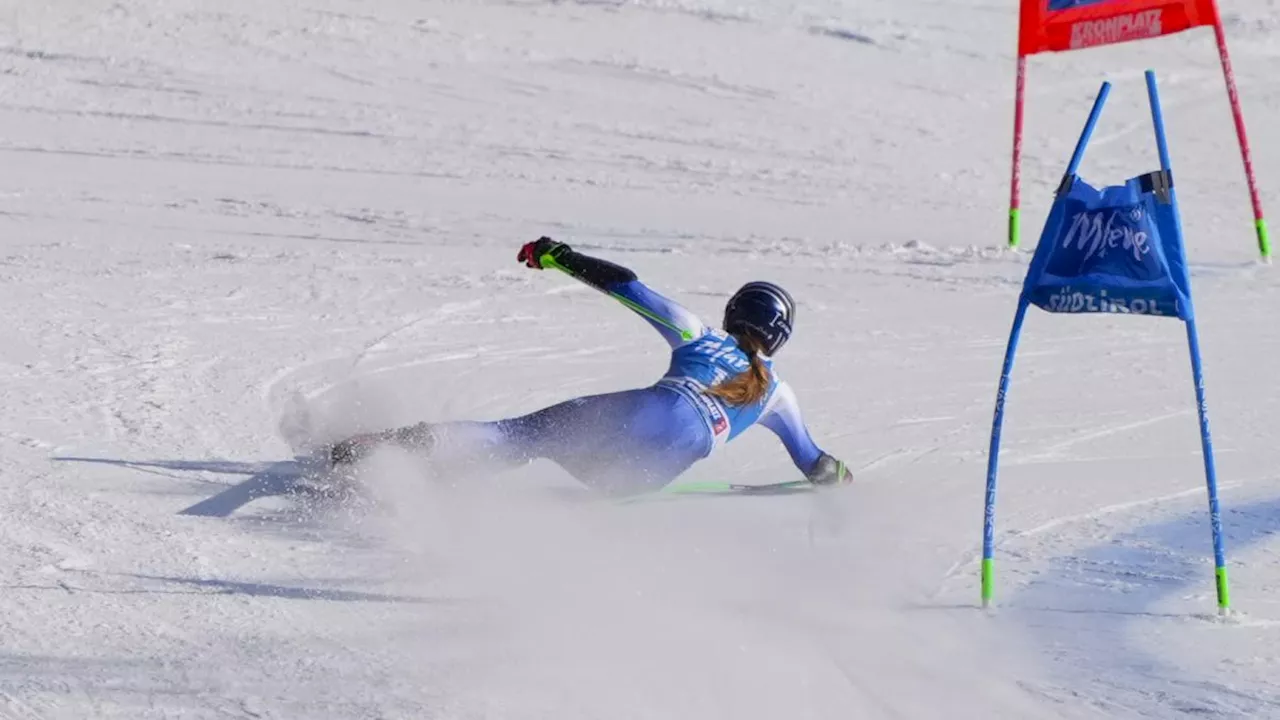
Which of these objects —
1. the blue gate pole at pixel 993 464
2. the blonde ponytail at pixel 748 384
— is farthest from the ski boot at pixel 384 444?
the blue gate pole at pixel 993 464

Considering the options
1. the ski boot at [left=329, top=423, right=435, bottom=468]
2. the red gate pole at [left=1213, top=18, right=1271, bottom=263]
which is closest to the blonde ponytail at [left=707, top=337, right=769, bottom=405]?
the ski boot at [left=329, top=423, right=435, bottom=468]

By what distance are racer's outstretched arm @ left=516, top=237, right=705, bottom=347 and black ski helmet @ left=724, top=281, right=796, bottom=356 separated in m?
0.17

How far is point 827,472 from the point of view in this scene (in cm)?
681

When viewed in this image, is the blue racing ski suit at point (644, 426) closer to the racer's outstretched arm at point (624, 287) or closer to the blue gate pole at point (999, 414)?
the racer's outstretched arm at point (624, 287)

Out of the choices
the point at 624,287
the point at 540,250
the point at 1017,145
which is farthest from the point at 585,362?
the point at 1017,145

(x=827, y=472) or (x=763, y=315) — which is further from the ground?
(x=763, y=315)

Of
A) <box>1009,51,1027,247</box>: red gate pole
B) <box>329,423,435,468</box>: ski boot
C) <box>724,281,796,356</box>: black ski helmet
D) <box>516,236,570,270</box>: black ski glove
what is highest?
<box>1009,51,1027,247</box>: red gate pole

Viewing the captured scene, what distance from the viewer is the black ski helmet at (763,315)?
6.46 m

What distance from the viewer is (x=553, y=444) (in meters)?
6.36

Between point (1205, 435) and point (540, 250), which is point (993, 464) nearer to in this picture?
point (1205, 435)

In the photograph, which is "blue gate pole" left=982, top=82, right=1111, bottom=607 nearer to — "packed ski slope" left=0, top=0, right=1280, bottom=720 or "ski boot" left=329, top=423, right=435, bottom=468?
"packed ski slope" left=0, top=0, right=1280, bottom=720

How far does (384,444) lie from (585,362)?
276 cm

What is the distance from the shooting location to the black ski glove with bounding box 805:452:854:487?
6.80m

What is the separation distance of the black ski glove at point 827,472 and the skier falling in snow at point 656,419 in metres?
0.32
